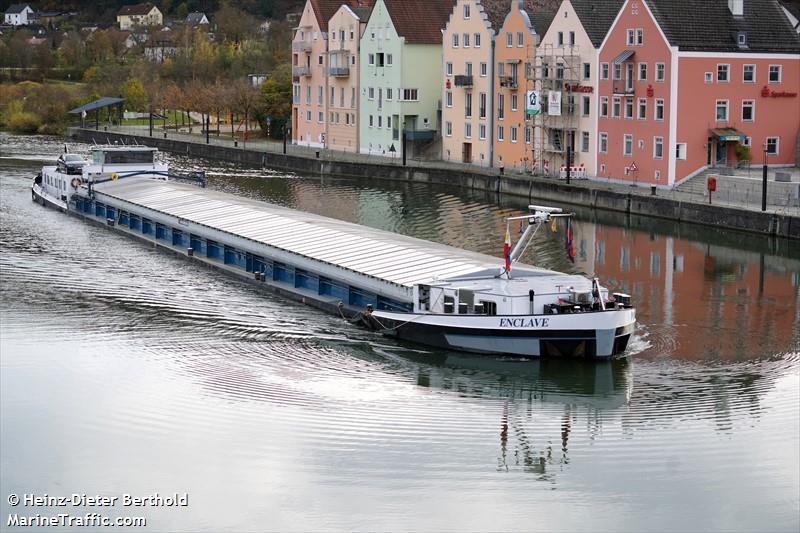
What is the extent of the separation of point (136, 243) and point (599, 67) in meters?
22.4

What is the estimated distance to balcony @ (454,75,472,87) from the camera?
6700 centimetres

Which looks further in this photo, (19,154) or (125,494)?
(19,154)

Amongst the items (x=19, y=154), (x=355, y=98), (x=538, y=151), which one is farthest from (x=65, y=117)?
(x=538, y=151)

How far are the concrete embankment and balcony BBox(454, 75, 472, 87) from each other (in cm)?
524

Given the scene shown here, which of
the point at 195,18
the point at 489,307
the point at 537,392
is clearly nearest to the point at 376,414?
the point at 537,392

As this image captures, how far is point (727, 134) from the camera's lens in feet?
175

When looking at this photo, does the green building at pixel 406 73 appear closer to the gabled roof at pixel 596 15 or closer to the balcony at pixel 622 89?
the gabled roof at pixel 596 15

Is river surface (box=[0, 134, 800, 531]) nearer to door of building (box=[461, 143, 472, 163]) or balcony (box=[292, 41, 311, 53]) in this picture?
door of building (box=[461, 143, 472, 163])

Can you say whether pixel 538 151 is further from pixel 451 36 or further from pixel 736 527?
pixel 736 527

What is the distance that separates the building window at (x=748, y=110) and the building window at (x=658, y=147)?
3.40m

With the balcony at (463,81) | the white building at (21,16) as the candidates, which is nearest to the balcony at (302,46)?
the balcony at (463,81)

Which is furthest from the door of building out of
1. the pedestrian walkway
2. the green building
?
the green building

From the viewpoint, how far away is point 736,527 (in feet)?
64.0

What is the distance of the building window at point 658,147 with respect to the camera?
53656 mm
